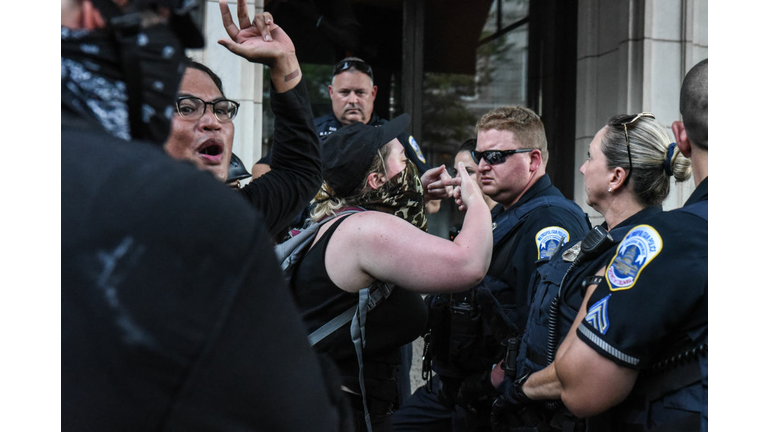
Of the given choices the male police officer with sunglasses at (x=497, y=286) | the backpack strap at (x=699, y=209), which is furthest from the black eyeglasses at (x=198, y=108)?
the backpack strap at (x=699, y=209)

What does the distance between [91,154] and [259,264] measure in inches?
7.6

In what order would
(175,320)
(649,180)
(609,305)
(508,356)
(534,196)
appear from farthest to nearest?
(534,196) < (508,356) < (649,180) < (609,305) < (175,320)

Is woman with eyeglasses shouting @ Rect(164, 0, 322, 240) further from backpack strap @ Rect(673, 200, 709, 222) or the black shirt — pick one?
the black shirt

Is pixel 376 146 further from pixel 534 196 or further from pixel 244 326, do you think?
pixel 244 326

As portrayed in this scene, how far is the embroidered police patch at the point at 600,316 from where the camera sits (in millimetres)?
1973

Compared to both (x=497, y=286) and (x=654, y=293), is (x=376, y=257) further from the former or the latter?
(x=497, y=286)

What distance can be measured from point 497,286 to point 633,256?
1.53m

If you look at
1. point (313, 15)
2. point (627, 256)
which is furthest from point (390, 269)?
point (313, 15)

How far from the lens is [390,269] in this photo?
2414mm

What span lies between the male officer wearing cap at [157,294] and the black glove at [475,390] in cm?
273

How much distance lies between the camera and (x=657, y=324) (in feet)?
6.15

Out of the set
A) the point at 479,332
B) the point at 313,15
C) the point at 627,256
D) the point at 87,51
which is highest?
the point at 313,15

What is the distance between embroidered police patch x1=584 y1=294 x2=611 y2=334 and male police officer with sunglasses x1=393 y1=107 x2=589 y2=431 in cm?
97

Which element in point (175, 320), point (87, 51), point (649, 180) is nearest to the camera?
point (175, 320)
